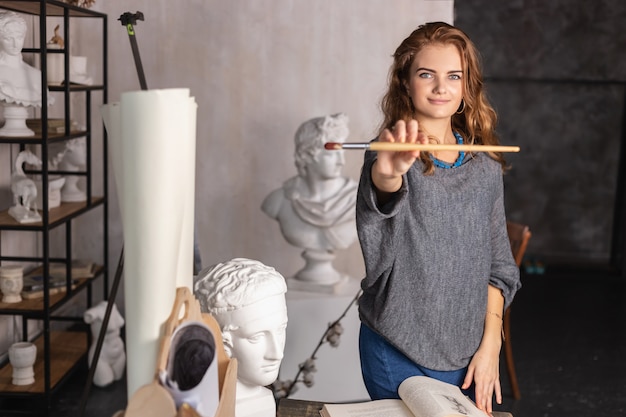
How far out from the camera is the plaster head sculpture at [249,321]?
1881 mm

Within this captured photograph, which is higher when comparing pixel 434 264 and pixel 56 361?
pixel 434 264

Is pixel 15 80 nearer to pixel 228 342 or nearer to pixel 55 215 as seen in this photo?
pixel 55 215

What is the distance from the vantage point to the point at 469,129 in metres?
2.11

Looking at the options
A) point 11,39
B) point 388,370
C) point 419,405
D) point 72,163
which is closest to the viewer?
point 419,405

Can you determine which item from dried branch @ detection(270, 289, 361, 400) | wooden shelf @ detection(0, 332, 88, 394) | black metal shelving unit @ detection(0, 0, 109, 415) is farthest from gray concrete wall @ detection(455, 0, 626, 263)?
wooden shelf @ detection(0, 332, 88, 394)

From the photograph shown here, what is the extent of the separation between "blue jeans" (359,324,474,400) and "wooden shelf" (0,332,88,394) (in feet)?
7.12

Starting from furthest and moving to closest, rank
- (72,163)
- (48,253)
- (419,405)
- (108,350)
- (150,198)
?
1. (72,163)
2. (108,350)
3. (48,253)
4. (419,405)
5. (150,198)

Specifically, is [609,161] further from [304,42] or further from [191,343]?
[191,343]

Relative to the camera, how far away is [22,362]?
3.69 m

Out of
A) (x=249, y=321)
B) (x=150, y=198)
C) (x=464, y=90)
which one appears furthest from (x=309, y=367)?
(x=150, y=198)

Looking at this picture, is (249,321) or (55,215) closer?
(249,321)

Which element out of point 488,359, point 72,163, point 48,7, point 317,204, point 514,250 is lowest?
point 514,250

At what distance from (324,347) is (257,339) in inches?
85.1

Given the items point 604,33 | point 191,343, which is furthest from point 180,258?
point 604,33
